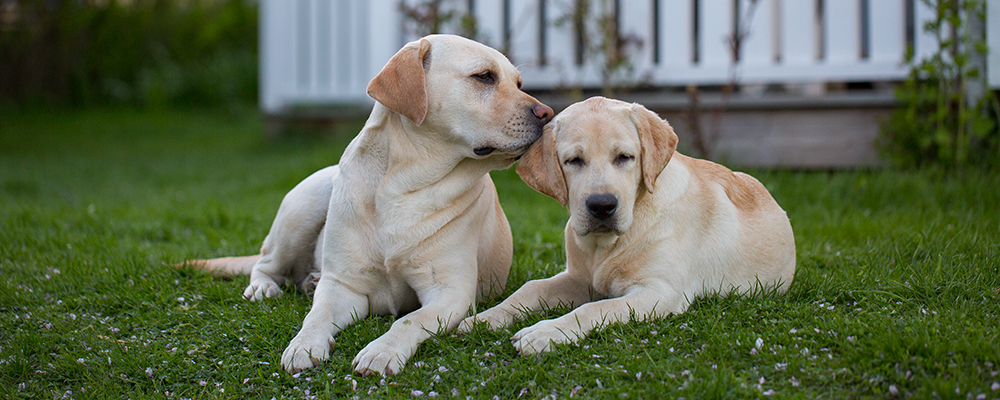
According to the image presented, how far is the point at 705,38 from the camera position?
285 inches

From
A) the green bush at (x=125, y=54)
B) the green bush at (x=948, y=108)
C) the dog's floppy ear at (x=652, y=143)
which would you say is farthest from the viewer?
the green bush at (x=125, y=54)

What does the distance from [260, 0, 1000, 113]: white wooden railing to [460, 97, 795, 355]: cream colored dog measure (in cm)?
329

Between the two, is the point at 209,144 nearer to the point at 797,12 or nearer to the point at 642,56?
the point at 642,56

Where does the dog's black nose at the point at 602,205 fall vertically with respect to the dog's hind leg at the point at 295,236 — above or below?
above

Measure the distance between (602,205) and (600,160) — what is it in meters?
0.19

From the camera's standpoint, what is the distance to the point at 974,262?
11.2ft

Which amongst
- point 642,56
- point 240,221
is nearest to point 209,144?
point 240,221

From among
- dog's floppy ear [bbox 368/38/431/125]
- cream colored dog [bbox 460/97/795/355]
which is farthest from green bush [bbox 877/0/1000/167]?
dog's floppy ear [bbox 368/38/431/125]

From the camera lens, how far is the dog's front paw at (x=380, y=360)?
2.70 meters

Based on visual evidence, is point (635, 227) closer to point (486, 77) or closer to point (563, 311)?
point (563, 311)

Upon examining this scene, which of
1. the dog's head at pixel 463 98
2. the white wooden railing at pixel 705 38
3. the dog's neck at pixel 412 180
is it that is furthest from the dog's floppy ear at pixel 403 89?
the white wooden railing at pixel 705 38

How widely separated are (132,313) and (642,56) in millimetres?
5384

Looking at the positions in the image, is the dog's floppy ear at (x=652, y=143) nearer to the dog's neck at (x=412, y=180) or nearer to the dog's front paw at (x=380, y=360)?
the dog's neck at (x=412, y=180)

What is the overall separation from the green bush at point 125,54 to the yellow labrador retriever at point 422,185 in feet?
42.6
